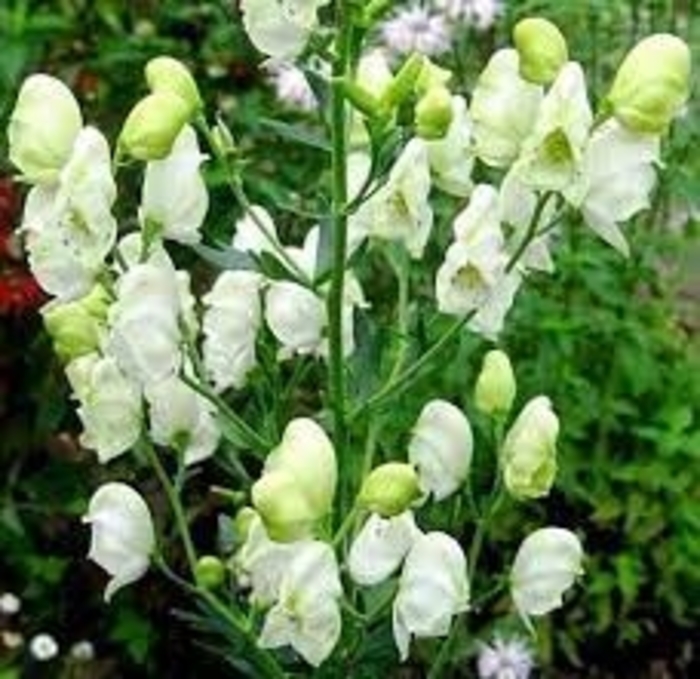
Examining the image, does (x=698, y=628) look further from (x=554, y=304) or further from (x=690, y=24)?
(x=690, y=24)

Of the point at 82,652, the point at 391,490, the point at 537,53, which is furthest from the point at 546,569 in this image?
the point at 82,652

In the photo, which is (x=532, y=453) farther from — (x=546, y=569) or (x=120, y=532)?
(x=120, y=532)

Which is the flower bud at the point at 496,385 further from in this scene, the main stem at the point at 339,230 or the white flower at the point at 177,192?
the white flower at the point at 177,192

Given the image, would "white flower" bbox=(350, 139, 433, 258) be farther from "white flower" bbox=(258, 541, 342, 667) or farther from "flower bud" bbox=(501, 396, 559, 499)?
"white flower" bbox=(258, 541, 342, 667)

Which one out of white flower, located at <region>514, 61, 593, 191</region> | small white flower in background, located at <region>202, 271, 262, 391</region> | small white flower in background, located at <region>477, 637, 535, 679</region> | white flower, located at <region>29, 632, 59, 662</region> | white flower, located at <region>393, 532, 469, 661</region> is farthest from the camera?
white flower, located at <region>29, 632, 59, 662</region>

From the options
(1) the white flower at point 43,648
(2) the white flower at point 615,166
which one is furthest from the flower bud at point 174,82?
(1) the white flower at point 43,648

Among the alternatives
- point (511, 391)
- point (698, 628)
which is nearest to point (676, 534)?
point (698, 628)

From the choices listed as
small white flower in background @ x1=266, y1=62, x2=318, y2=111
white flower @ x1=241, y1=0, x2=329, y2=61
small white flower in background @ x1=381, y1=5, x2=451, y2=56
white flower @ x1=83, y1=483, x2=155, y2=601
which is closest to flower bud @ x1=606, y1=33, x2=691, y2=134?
white flower @ x1=241, y1=0, x2=329, y2=61
